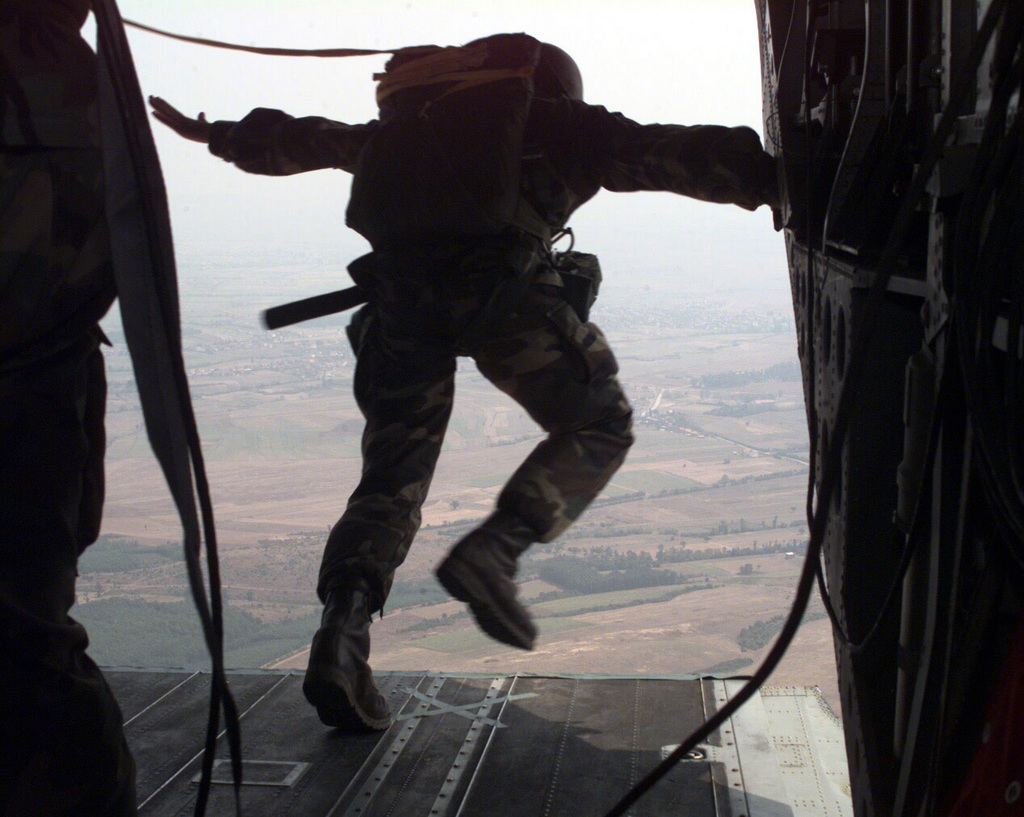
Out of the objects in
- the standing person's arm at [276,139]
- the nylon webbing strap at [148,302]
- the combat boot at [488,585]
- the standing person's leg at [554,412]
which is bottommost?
the combat boot at [488,585]

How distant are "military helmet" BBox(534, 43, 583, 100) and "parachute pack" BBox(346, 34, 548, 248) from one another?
0.48 ft

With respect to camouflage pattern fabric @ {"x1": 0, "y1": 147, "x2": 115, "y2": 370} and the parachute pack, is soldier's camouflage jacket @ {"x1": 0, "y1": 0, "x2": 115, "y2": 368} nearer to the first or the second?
camouflage pattern fabric @ {"x1": 0, "y1": 147, "x2": 115, "y2": 370}

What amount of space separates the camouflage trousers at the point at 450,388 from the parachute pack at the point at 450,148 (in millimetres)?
119

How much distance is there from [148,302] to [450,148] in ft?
4.64

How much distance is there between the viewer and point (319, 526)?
817 inches

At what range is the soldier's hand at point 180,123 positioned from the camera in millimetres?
3127

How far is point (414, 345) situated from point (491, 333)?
0.28 meters

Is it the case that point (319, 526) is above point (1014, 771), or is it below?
below

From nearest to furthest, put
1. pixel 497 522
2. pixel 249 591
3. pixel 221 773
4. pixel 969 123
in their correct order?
1. pixel 969 123
2. pixel 497 522
3. pixel 221 773
4. pixel 249 591

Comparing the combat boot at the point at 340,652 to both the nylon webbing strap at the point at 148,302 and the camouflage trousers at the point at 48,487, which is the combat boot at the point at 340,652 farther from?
the nylon webbing strap at the point at 148,302

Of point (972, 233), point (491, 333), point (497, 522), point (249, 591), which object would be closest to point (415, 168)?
point (491, 333)

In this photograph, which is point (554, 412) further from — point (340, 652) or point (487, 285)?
point (340, 652)

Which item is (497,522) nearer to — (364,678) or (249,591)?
(364,678)

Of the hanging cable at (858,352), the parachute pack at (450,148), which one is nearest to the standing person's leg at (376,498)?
the parachute pack at (450,148)
